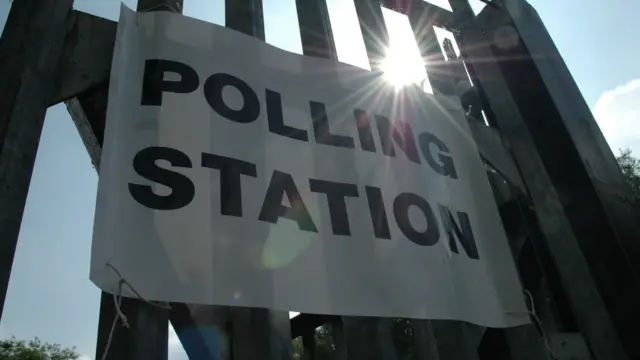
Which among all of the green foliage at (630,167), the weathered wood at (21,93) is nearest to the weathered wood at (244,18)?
the weathered wood at (21,93)

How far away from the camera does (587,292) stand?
183 centimetres

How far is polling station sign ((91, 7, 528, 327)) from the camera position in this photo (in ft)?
4.99

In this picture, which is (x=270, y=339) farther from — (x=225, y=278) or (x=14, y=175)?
(x=14, y=175)

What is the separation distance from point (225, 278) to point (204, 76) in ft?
2.51

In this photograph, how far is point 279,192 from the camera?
1.75 metres

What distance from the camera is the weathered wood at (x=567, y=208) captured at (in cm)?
173

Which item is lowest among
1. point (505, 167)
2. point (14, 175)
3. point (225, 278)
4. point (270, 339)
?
point (270, 339)

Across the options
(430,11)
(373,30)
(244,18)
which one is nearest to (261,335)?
(244,18)

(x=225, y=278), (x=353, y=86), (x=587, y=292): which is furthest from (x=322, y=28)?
(x=587, y=292)

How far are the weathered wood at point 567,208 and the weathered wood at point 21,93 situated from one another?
177cm

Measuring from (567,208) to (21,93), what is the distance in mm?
1915

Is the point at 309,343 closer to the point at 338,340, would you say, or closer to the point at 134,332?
the point at 338,340

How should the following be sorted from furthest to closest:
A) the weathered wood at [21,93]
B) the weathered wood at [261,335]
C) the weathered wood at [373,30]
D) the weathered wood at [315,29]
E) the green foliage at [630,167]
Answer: the green foliage at [630,167]
the weathered wood at [373,30]
the weathered wood at [315,29]
the weathered wood at [261,335]
the weathered wood at [21,93]

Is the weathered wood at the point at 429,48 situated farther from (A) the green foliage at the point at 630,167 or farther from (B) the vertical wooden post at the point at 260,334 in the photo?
(A) the green foliage at the point at 630,167
